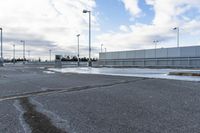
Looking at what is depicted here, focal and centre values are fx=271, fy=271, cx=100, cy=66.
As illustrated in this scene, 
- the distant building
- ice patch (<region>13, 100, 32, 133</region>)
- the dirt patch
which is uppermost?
the distant building

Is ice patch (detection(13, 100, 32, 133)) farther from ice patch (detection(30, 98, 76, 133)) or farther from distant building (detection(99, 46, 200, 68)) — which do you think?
distant building (detection(99, 46, 200, 68))

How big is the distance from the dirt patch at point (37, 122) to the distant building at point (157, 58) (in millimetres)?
34781

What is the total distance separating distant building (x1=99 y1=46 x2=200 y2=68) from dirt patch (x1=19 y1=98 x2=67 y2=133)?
3478cm

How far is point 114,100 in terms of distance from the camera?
9.22 m

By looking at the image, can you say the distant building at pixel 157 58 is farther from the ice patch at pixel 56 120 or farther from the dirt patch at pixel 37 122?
the dirt patch at pixel 37 122

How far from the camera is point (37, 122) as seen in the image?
6.06 m

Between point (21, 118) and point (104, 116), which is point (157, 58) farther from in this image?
point (21, 118)

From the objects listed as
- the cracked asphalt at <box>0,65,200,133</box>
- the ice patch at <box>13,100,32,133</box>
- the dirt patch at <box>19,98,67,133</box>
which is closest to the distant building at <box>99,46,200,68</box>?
the cracked asphalt at <box>0,65,200,133</box>

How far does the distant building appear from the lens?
40125mm

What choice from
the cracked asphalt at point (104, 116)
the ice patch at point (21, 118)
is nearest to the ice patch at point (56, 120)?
the cracked asphalt at point (104, 116)

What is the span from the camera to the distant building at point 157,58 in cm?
4012

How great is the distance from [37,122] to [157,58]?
4114cm

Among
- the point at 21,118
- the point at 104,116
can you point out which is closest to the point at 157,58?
the point at 104,116

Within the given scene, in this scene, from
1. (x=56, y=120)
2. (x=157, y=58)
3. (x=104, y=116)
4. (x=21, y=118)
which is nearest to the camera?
(x=56, y=120)
